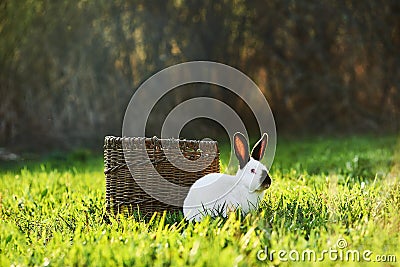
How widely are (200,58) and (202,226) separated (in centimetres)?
513

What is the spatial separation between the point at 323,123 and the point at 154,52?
2272mm

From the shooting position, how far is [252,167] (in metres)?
2.86

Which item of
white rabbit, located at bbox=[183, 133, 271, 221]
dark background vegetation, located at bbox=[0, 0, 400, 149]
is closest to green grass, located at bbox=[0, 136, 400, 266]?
white rabbit, located at bbox=[183, 133, 271, 221]

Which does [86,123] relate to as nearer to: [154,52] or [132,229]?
[154,52]

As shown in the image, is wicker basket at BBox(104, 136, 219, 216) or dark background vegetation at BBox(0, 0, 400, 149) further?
dark background vegetation at BBox(0, 0, 400, 149)

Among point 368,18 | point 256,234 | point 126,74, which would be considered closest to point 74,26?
point 126,74

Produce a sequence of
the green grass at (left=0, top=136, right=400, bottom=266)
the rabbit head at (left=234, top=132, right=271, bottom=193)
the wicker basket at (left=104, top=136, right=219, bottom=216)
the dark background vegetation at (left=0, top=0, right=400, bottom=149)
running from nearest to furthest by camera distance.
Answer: the green grass at (left=0, top=136, right=400, bottom=266) → the rabbit head at (left=234, top=132, right=271, bottom=193) → the wicker basket at (left=104, top=136, right=219, bottom=216) → the dark background vegetation at (left=0, top=0, right=400, bottom=149)

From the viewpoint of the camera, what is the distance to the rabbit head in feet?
9.30

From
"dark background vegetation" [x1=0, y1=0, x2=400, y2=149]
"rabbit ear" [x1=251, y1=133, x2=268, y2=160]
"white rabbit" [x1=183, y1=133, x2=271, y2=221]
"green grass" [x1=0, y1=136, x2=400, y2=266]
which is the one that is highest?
"dark background vegetation" [x1=0, y1=0, x2=400, y2=149]

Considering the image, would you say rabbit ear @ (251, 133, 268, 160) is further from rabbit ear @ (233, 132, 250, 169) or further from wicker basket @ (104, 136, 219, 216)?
wicker basket @ (104, 136, 219, 216)

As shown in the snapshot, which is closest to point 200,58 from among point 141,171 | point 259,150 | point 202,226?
point 141,171

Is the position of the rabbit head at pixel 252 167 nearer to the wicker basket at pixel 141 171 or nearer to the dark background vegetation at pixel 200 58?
the wicker basket at pixel 141 171

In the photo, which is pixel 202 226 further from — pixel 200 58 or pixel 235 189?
pixel 200 58

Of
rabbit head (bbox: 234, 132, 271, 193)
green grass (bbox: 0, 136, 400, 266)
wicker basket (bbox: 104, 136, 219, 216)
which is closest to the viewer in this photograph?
green grass (bbox: 0, 136, 400, 266)
